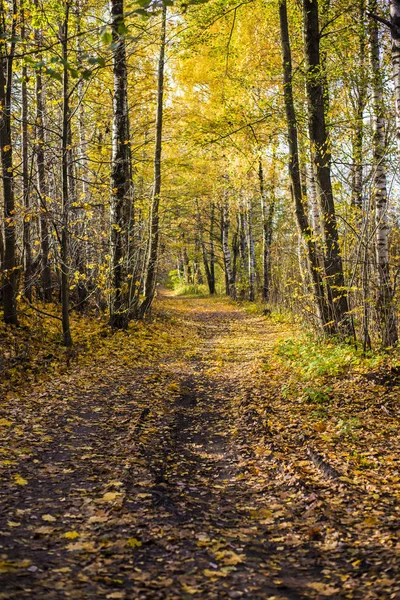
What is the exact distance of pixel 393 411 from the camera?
255 inches

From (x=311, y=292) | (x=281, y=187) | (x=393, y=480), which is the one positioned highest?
(x=281, y=187)

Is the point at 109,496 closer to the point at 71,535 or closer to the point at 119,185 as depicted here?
the point at 71,535

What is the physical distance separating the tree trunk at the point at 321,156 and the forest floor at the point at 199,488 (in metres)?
1.89

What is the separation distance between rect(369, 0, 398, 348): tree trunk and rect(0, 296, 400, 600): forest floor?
3.58 feet

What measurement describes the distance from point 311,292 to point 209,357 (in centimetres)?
281

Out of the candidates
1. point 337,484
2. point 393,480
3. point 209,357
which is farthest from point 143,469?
point 209,357

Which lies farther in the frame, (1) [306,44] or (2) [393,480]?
(1) [306,44]

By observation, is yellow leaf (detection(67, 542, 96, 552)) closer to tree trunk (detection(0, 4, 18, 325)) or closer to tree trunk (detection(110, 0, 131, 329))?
tree trunk (detection(0, 4, 18, 325))

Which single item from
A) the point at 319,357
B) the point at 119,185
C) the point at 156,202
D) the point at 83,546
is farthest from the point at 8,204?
the point at 83,546

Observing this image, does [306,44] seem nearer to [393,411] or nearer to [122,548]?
[393,411]

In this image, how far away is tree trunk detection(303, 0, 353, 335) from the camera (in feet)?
30.0

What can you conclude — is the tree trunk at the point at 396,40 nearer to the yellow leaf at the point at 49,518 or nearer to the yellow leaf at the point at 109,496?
the yellow leaf at the point at 109,496

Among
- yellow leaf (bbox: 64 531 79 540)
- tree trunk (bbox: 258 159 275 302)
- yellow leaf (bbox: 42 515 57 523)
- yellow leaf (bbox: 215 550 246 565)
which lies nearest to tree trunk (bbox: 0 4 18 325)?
yellow leaf (bbox: 42 515 57 523)

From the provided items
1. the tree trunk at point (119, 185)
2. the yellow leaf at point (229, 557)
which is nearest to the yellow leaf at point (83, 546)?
the yellow leaf at point (229, 557)
